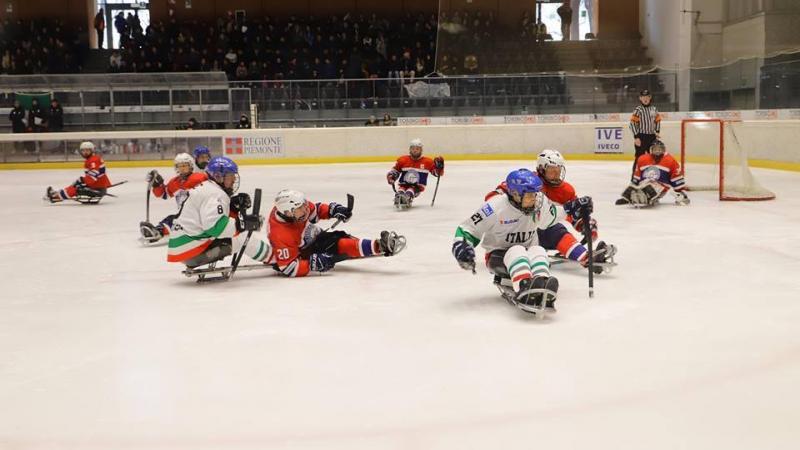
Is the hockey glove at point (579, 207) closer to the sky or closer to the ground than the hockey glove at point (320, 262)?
closer to the sky

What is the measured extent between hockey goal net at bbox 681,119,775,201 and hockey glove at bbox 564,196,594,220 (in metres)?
5.56

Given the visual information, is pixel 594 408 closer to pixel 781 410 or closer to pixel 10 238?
pixel 781 410

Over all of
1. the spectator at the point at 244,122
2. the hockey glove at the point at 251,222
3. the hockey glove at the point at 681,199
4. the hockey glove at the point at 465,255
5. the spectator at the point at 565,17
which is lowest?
the hockey glove at the point at 681,199

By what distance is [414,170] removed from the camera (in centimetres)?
1020

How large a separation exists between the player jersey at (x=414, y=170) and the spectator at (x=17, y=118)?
38.5 ft

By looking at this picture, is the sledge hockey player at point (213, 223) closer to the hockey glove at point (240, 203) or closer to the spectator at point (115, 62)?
the hockey glove at point (240, 203)

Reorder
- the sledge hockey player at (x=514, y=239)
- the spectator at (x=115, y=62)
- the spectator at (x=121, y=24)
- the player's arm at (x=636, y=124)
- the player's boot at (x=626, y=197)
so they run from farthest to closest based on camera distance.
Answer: the spectator at (x=121, y=24)
the spectator at (x=115, y=62)
the player's arm at (x=636, y=124)
the player's boot at (x=626, y=197)
the sledge hockey player at (x=514, y=239)

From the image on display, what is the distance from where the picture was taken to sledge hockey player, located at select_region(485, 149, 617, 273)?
5344mm

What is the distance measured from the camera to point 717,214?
8844 mm

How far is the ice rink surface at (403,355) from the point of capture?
2.87 meters

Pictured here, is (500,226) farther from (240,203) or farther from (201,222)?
(201,222)

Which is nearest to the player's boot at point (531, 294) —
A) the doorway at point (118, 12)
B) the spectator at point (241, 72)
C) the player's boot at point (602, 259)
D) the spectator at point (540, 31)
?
the player's boot at point (602, 259)

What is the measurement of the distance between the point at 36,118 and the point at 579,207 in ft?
53.3

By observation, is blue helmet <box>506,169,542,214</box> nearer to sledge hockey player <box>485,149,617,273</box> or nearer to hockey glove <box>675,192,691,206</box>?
sledge hockey player <box>485,149,617,273</box>
